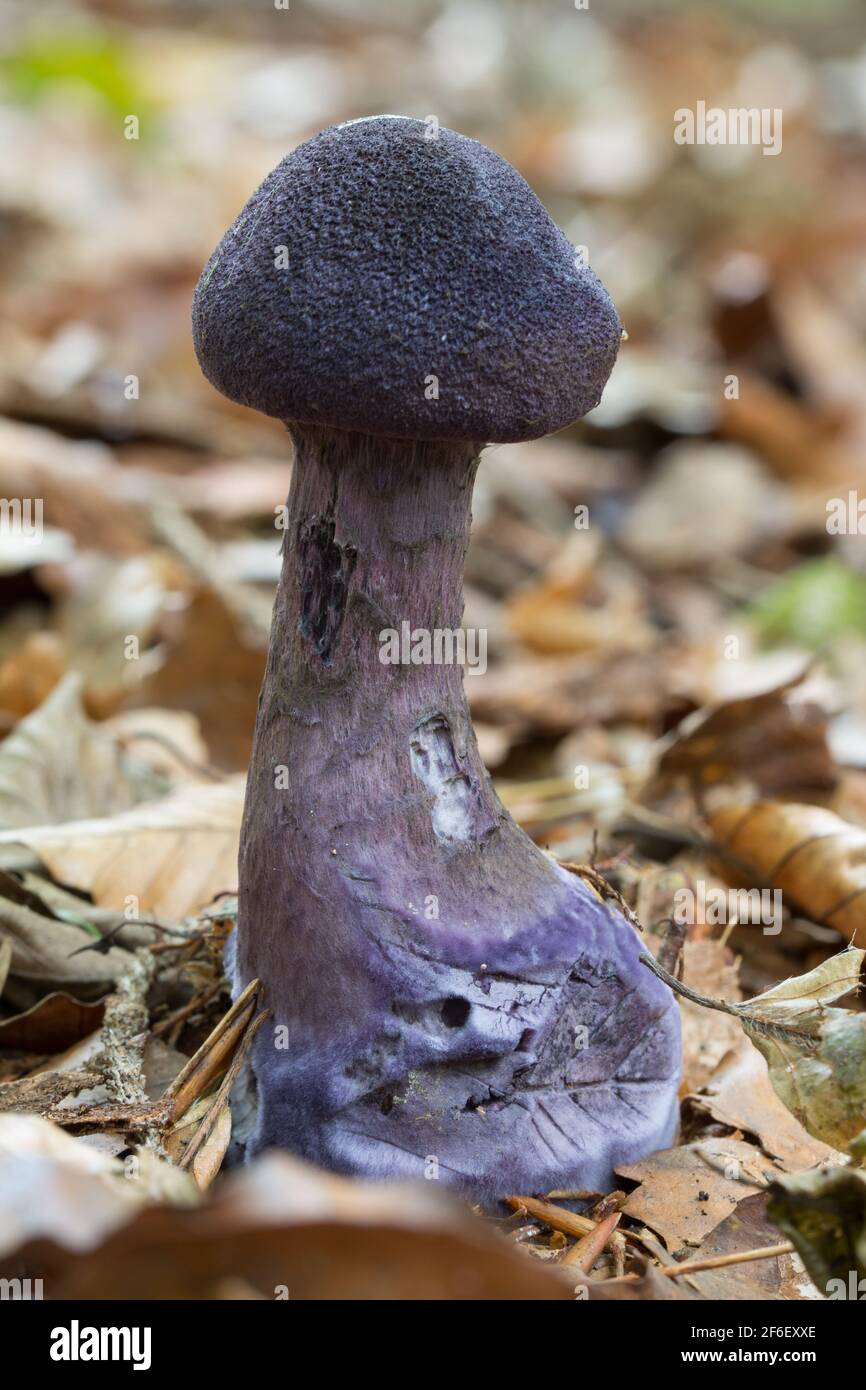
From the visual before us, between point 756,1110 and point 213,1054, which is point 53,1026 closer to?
point 213,1054

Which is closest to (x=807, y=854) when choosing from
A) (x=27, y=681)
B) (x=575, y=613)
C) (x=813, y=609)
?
(x=27, y=681)

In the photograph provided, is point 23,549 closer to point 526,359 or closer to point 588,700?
point 588,700

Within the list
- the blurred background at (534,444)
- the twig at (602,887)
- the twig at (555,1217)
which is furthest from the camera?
the blurred background at (534,444)

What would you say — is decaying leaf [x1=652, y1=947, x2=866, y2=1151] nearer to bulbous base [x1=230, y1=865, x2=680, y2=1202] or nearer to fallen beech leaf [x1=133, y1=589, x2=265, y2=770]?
bulbous base [x1=230, y1=865, x2=680, y2=1202]

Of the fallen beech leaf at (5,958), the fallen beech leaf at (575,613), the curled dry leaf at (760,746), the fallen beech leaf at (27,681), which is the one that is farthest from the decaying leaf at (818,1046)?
the fallen beech leaf at (575,613)

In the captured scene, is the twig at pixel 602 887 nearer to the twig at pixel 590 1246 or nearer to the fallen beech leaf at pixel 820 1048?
the fallen beech leaf at pixel 820 1048

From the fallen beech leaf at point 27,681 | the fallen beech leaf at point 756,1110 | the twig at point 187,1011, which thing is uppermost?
the fallen beech leaf at point 27,681

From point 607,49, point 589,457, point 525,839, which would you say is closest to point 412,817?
point 525,839
